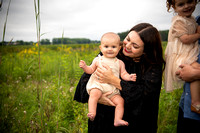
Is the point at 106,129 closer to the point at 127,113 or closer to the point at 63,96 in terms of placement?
Answer: the point at 127,113

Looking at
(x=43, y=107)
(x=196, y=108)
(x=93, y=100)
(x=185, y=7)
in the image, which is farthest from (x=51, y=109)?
(x=185, y=7)

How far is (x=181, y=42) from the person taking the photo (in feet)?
5.43

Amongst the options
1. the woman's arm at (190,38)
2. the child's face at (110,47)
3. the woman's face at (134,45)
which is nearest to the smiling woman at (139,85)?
the woman's face at (134,45)

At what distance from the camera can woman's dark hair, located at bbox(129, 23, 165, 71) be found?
1434mm

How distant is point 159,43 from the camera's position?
1.51 metres

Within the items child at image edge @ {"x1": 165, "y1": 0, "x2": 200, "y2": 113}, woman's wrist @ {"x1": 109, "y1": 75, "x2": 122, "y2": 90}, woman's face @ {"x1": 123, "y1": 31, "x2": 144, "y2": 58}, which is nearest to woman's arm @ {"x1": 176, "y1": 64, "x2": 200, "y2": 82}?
child at image edge @ {"x1": 165, "y1": 0, "x2": 200, "y2": 113}

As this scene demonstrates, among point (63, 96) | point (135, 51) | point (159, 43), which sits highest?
point (159, 43)

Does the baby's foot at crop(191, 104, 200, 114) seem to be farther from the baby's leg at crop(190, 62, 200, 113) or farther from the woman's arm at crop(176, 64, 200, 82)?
the woman's arm at crop(176, 64, 200, 82)

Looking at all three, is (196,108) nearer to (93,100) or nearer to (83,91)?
(93,100)

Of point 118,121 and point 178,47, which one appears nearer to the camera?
point 118,121

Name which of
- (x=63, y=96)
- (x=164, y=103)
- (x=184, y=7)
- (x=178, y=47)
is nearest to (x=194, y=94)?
(x=178, y=47)

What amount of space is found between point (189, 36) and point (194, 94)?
2.50ft

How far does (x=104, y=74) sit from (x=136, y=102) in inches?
20.4

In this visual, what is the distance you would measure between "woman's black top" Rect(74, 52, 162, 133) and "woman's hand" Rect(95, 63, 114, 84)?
17cm
